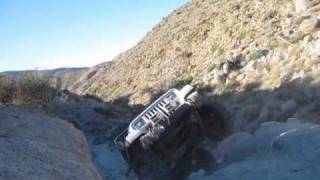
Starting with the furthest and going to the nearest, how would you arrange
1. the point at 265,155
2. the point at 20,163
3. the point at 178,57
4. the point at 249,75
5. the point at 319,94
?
the point at 178,57 < the point at 249,75 < the point at 319,94 < the point at 265,155 < the point at 20,163

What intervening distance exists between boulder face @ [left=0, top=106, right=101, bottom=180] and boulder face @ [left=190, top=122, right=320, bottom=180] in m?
2.58

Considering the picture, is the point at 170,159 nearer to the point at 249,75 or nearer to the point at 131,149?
the point at 131,149

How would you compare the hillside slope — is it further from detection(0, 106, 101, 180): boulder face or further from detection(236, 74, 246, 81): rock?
detection(0, 106, 101, 180): boulder face

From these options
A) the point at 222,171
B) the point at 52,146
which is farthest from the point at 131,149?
the point at 222,171

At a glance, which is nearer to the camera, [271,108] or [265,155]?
[265,155]

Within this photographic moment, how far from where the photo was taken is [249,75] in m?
25.0

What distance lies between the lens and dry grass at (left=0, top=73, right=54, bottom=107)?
24484mm

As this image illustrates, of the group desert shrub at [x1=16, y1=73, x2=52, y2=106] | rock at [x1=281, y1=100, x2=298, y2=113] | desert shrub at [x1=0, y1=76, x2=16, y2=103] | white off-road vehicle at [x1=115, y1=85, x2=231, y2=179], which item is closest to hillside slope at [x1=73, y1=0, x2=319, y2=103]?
rock at [x1=281, y1=100, x2=298, y2=113]

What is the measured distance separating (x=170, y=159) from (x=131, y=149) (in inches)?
34.4

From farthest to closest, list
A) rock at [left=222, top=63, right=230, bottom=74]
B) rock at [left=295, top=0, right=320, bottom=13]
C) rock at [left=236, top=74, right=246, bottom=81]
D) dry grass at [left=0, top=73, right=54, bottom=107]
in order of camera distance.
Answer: rock at [left=222, top=63, right=230, bottom=74] < rock at [left=295, top=0, right=320, bottom=13] < rock at [left=236, top=74, right=246, bottom=81] < dry grass at [left=0, top=73, right=54, bottom=107]

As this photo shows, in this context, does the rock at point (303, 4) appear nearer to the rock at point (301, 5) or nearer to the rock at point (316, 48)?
the rock at point (301, 5)

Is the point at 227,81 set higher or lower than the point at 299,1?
lower

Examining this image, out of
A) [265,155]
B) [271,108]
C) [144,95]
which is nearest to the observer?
[265,155]

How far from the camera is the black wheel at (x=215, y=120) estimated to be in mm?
15117
